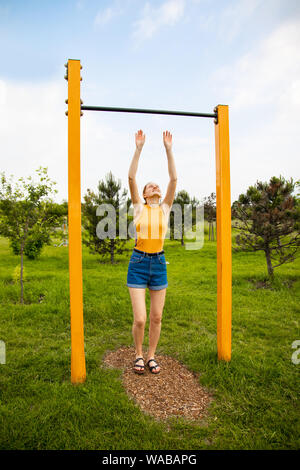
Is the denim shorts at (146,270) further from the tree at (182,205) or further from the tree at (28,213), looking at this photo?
the tree at (182,205)

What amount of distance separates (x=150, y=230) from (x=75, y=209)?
0.81 metres

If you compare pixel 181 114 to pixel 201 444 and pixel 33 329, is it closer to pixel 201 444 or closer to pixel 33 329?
pixel 201 444

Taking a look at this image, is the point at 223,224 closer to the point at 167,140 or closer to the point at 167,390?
the point at 167,140

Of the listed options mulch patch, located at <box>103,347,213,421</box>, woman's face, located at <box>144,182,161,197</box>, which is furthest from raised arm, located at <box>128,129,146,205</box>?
mulch patch, located at <box>103,347,213,421</box>

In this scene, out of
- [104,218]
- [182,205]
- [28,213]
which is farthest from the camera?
[182,205]

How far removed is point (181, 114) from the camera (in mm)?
3199

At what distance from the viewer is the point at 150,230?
303cm

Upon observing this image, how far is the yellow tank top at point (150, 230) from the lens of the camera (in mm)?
3012

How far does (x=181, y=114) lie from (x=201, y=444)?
313 centimetres

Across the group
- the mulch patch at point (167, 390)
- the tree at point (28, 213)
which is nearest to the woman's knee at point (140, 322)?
the mulch patch at point (167, 390)

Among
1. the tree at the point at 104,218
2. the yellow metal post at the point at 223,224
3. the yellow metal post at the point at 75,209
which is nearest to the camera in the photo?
the yellow metal post at the point at 75,209

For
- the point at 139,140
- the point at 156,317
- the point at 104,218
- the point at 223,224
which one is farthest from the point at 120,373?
the point at 104,218

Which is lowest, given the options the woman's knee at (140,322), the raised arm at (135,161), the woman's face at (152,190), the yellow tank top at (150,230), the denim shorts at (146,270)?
the woman's knee at (140,322)

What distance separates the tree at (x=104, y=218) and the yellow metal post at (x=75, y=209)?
890 cm
